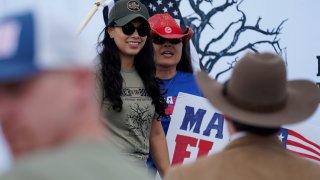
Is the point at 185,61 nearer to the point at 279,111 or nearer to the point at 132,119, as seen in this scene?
the point at 132,119

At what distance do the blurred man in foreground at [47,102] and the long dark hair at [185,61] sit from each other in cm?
314

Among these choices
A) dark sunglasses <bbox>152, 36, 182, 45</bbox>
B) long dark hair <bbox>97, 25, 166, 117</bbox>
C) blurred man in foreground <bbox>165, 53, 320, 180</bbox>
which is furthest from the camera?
dark sunglasses <bbox>152, 36, 182, 45</bbox>

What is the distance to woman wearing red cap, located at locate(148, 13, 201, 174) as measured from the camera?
4.20 metres

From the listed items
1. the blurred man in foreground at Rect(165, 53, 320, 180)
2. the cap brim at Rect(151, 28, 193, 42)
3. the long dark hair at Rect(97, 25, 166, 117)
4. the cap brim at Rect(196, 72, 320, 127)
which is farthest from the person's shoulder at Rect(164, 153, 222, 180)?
the cap brim at Rect(151, 28, 193, 42)

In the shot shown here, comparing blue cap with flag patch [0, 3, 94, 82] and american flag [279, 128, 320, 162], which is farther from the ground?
blue cap with flag patch [0, 3, 94, 82]

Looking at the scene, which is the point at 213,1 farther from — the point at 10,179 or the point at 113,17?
the point at 10,179

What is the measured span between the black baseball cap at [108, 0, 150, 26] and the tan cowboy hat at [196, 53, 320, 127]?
5.06ft

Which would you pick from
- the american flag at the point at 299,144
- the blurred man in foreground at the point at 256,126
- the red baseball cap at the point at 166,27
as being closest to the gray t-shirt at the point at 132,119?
the red baseball cap at the point at 166,27

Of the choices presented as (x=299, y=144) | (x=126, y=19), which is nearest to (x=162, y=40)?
(x=126, y=19)

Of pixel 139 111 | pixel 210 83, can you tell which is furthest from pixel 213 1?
pixel 210 83

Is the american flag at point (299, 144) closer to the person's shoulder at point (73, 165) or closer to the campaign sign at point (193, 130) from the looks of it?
the campaign sign at point (193, 130)

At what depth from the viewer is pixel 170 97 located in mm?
4176

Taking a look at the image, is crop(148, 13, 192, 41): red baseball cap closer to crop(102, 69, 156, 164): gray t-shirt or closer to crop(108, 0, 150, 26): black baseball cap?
crop(108, 0, 150, 26): black baseball cap

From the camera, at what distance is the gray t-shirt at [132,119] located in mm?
3570
